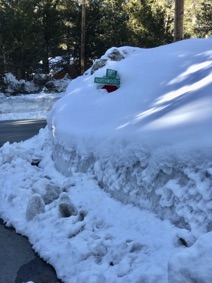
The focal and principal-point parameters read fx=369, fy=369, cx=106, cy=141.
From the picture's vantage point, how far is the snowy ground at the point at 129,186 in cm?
349

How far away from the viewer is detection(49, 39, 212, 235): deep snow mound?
12.7ft

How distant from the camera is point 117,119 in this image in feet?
19.7

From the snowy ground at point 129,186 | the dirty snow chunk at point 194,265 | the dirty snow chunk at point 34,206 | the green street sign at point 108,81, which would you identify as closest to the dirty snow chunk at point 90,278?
the snowy ground at point 129,186

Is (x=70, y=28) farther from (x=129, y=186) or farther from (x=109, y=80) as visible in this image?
(x=129, y=186)

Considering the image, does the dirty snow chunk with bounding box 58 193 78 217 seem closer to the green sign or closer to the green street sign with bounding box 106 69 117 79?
the green sign

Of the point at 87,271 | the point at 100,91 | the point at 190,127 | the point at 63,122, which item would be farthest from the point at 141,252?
the point at 100,91

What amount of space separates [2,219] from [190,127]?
9.81ft

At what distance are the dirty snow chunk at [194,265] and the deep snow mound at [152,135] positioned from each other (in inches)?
32.2

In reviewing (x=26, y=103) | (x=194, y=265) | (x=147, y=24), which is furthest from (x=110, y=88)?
(x=147, y=24)

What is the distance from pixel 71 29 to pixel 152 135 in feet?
86.5

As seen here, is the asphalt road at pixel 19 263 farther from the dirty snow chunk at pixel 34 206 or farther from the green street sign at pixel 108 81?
the green street sign at pixel 108 81

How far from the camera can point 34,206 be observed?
5016mm

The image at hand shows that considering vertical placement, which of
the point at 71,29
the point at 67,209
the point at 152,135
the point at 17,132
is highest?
the point at 152,135

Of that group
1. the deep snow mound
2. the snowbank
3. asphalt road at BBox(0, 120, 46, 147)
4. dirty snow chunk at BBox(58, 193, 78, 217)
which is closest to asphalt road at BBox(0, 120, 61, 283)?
dirty snow chunk at BBox(58, 193, 78, 217)
